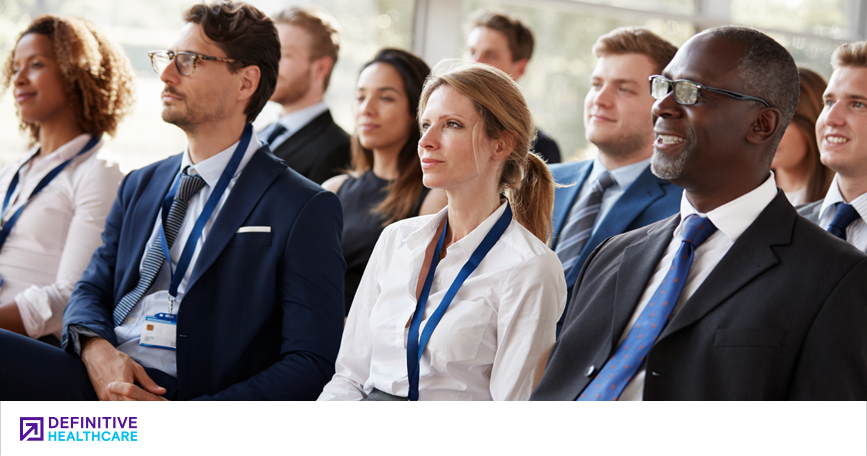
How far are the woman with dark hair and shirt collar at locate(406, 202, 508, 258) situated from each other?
1110 mm

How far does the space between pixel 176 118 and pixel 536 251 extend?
1.30 meters

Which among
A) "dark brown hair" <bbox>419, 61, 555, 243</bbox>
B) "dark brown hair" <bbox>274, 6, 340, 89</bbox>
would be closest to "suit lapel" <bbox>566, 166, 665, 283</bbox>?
"dark brown hair" <bbox>419, 61, 555, 243</bbox>

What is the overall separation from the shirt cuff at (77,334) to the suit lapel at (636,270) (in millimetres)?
1575

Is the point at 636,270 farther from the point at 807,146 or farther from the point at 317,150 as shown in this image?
the point at 317,150

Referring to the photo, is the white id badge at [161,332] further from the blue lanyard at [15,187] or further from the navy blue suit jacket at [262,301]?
the blue lanyard at [15,187]

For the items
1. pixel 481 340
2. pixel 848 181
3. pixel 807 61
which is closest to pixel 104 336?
pixel 481 340

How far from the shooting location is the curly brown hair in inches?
126

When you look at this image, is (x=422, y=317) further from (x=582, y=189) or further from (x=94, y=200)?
(x=94, y=200)

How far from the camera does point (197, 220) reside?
2232mm

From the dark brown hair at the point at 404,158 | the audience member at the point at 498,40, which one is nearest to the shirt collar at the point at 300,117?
the dark brown hair at the point at 404,158

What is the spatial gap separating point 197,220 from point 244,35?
2.22ft

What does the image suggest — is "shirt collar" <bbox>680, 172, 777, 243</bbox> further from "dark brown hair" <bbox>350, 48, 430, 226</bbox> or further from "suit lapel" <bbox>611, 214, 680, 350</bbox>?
"dark brown hair" <bbox>350, 48, 430, 226</bbox>

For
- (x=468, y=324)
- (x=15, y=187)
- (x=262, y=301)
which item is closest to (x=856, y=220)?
(x=468, y=324)
